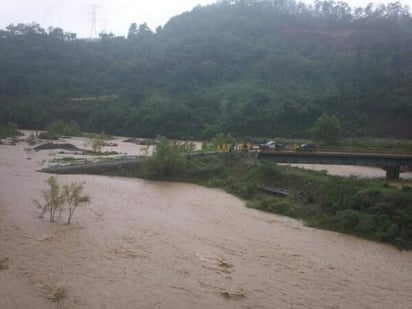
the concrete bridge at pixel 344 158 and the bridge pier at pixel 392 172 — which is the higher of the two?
the concrete bridge at pixel 344 158

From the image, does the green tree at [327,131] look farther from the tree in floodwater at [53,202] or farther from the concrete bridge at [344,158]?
the tree in floodwater at [53,202]

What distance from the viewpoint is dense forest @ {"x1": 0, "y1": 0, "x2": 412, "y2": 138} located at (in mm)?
74750

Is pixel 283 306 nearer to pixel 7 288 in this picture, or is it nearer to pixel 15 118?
pixel 7 288

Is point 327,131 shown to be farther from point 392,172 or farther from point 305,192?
point 305,192

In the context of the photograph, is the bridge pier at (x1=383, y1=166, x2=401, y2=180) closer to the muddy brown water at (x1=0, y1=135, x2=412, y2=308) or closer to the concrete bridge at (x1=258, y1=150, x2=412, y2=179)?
the concrete bridge at (x1=258, y1=150, x2=412, y2=179)

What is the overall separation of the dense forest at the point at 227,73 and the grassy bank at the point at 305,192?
3642 centimetres

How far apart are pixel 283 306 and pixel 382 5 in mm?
139818

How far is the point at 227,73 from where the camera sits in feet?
328

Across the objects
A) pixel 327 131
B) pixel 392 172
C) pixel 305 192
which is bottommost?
pixel 305 192

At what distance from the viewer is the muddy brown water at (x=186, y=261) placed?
45.9ft

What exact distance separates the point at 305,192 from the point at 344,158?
11906 millimetres

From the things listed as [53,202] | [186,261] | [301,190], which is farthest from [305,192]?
[53,202]

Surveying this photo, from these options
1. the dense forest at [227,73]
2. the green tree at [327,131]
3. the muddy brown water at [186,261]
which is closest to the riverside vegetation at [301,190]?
the muddy brown water at [186,261]

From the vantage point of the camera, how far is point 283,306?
45.3 feet
